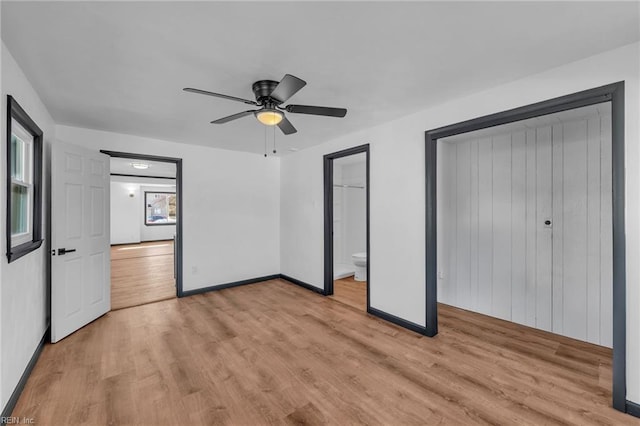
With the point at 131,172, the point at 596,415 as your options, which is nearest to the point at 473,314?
the point at 596,415

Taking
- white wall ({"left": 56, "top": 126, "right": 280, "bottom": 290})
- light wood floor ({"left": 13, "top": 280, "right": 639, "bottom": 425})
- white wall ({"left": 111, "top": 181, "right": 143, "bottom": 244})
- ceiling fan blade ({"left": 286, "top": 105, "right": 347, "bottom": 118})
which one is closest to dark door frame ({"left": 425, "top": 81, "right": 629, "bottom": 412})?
light wood floor ({"left": 13, "top": 280, "right": 639, "bottom": 425})

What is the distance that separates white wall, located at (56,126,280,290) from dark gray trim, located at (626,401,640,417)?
450 cm

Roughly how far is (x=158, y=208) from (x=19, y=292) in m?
9.68

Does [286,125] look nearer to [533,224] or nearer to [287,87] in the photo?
[287,87]

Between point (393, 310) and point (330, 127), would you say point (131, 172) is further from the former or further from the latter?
point (393, 310)

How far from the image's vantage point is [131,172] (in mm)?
8219

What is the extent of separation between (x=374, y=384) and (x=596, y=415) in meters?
1.39

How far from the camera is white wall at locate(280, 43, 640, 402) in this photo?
181 centimetres

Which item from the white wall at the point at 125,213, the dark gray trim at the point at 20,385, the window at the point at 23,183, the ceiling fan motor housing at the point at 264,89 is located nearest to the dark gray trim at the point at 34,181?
the window at the point at 23,183

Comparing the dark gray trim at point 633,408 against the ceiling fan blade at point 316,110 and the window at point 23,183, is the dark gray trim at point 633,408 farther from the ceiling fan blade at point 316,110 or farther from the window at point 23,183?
the window at point 23,183

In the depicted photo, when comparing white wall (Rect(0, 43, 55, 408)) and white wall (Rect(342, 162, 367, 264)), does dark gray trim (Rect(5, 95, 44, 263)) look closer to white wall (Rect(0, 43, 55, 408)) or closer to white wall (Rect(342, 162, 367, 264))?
white wall (Rect(0, 43, 55, 408))

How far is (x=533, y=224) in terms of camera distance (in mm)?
3182

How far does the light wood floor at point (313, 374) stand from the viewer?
1832 millimetres

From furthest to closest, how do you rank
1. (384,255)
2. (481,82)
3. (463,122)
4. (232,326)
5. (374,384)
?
1. (384,255)
2. (232,326)
3. (463,122)
4. (481,82)
5. (374,384)
